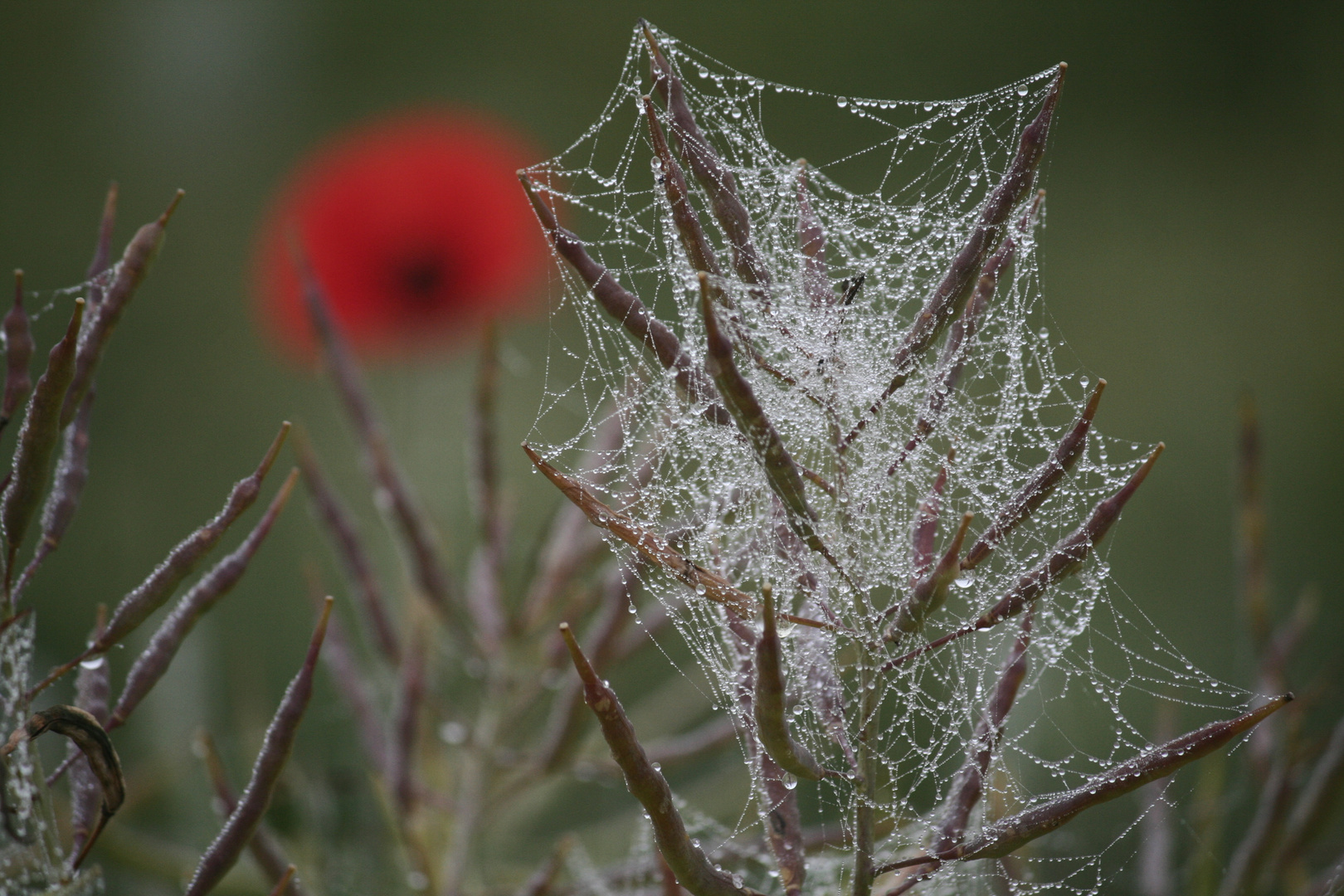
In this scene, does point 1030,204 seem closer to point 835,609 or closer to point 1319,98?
point 835,609

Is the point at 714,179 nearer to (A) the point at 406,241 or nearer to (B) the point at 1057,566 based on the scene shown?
(B) the point at 1057,566

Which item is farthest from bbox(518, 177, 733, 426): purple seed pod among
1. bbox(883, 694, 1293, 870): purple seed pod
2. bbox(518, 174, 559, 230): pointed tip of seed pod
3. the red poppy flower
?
the red poppy flower

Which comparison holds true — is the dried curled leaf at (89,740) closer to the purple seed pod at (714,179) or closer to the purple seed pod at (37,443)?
the purple seed pod at (37,443)

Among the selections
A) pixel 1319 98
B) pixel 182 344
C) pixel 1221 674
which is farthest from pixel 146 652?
pixel 1319 98

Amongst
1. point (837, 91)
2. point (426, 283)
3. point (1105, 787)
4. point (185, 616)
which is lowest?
point (1105, 787)

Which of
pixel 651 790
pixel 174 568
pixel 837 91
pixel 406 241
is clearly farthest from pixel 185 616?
pixel 837 91

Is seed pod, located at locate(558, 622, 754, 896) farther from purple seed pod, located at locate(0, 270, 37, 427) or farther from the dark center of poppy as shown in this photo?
the dark center of poppy

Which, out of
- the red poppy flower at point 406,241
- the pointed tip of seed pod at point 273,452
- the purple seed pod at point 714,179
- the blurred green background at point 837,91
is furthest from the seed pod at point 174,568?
the blurred green background at point 837,91
